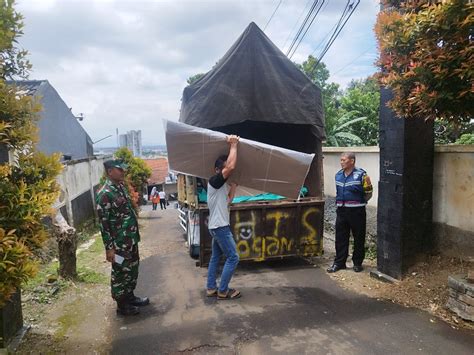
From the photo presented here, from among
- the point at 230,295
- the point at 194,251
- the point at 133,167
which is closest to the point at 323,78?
the point at 133,167

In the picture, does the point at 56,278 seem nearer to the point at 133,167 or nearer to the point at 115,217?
the point at 115,217

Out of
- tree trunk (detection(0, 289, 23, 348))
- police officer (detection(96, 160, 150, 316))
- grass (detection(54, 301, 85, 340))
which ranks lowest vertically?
grass (detection(54, 301, 85, 340))

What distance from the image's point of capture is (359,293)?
457 centimetres

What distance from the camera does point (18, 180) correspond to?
2891 mm

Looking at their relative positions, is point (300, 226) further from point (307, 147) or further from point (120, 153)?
point (120, 153)

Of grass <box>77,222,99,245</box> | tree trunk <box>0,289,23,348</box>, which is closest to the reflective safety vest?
tree trunk <box>0,289,23,348</box>

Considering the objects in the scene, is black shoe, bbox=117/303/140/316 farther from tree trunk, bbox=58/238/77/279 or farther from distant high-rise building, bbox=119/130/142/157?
distant high-rise building, bbox=119/130/142/157

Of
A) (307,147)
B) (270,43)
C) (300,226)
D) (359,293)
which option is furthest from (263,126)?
(359,293)

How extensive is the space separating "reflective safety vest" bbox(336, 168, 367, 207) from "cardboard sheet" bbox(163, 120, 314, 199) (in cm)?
91

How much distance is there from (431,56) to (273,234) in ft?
11.3

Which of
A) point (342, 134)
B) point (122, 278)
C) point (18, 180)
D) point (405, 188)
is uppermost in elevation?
point (342, 134)

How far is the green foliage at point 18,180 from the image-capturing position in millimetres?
2457

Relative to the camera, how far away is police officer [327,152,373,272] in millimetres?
5160

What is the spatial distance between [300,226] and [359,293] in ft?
4.66
